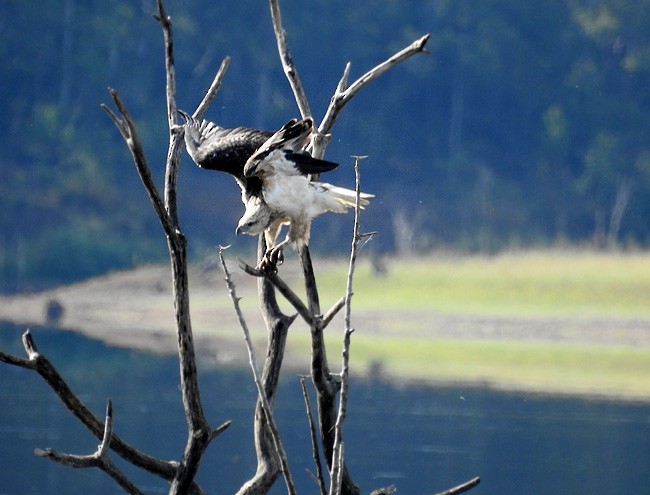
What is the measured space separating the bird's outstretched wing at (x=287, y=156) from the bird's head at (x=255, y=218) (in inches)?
6.8

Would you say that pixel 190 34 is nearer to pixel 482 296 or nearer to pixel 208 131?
pixel 482 296

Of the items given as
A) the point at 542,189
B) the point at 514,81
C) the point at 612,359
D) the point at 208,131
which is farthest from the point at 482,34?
the point at 208,131

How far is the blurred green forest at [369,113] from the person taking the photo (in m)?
21.5

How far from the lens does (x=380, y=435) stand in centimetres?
1191

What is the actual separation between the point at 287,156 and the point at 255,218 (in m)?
0.33

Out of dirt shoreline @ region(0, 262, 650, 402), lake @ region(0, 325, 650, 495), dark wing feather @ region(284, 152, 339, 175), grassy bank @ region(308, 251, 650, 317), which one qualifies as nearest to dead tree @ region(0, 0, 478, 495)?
dark wing feather @ region(284, 152, 339, 175)

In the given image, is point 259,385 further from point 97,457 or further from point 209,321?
point 209,321

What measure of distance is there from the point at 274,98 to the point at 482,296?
6.33 meters

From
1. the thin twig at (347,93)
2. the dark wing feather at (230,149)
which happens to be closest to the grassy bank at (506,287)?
the dark wing feather at (230,149)

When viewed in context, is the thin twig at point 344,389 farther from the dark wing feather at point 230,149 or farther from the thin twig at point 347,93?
the dark wing feather at point 230,149

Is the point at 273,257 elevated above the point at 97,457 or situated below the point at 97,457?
above

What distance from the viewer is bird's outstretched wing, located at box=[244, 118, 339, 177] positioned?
493 cm

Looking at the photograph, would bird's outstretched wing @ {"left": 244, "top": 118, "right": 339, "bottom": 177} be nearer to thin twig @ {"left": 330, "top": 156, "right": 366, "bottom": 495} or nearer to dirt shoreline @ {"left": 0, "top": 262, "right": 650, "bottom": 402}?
Result: thin twig @ {"left": 330, "top": 156, "right": 366, "bottom": 495}

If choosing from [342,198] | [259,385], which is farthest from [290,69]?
[259,385]
